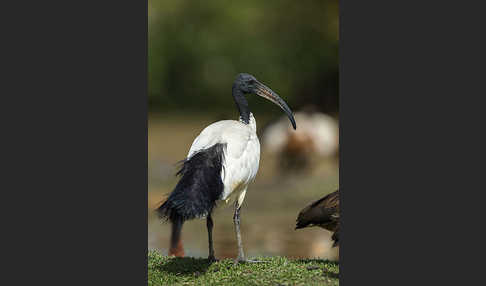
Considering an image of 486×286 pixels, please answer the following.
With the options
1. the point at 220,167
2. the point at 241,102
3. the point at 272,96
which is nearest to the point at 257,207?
the point at 241,102

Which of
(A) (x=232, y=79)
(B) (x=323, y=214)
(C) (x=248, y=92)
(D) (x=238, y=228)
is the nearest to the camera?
(D) (x=238, y=228)

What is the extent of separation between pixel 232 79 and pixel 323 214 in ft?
6.69

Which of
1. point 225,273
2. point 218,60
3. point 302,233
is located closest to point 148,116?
point 218,60

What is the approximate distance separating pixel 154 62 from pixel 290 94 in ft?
5.75

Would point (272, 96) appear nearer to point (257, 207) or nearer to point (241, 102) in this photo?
point (241, 102)

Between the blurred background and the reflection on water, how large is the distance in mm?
14

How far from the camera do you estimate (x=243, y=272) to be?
949cm

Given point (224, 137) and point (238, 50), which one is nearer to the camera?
point (224, 137)

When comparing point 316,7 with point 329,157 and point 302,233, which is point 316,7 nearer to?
point 329,157

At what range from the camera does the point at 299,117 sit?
11.0m

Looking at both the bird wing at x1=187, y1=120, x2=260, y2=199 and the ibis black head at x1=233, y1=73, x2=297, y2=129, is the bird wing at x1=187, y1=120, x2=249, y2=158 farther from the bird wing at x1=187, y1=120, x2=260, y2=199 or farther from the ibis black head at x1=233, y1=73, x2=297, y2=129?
the ibis black head at x1=233, y1=73, x2=297, y2=129

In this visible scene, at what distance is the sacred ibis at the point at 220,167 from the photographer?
8.98 meters

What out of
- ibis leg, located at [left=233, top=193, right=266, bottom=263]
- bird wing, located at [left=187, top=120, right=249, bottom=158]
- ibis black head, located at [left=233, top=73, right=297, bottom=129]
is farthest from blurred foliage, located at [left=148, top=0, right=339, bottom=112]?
ibis leg, located at [left=233, top=193, right=266, bottom=263]

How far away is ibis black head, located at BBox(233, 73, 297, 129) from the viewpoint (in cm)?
1012
